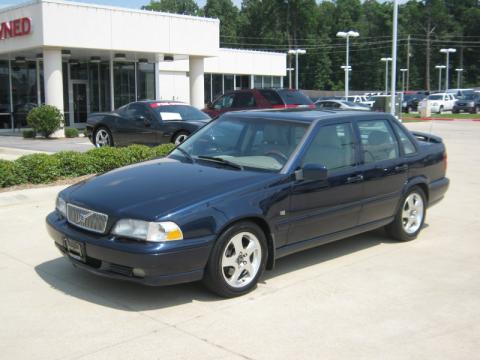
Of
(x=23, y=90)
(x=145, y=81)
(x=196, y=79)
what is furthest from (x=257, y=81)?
(x=23, y=90)

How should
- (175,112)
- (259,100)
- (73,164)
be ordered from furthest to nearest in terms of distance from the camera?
(259,100) < (175,112) < (73,164)

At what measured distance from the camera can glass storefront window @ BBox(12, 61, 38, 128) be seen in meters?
26.0

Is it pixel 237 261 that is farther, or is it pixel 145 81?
pixel 145 81

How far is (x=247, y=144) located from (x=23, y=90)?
22585 millimetres

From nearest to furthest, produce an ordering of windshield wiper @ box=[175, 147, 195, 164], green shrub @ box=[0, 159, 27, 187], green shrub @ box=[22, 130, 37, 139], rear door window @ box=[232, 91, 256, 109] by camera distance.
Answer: windshield wiper @ box=[175, 147, 195, 164]
green shrub @ box=[0, 159, 27, 187]
rear door window @ box=[232, 91, 256, 109]
green shrub @ box=[22, 130, 37, 139]

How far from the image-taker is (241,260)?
199 inches

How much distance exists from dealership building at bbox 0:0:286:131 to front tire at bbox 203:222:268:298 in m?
18.8

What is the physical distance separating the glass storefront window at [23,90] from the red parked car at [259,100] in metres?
11.1

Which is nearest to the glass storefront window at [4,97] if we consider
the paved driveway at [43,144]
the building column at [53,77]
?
the paved driveway at [43,144]

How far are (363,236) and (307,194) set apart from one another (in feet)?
6.78

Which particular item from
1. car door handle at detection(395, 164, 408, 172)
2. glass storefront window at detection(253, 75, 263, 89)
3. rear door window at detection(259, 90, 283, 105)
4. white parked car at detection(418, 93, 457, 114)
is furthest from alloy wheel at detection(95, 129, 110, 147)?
white parked car at detection(418, 93, 457, 114)

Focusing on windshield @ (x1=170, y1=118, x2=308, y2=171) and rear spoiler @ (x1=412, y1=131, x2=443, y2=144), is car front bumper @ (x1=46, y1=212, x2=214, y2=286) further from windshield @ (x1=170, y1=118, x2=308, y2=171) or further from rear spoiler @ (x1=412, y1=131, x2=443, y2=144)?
rear spoiler @ (x1=412, y1=131, x2=443, y2=144)

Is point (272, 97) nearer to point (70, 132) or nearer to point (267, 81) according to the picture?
point (70, 132)

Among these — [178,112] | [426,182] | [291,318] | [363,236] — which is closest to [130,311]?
[291,318]
